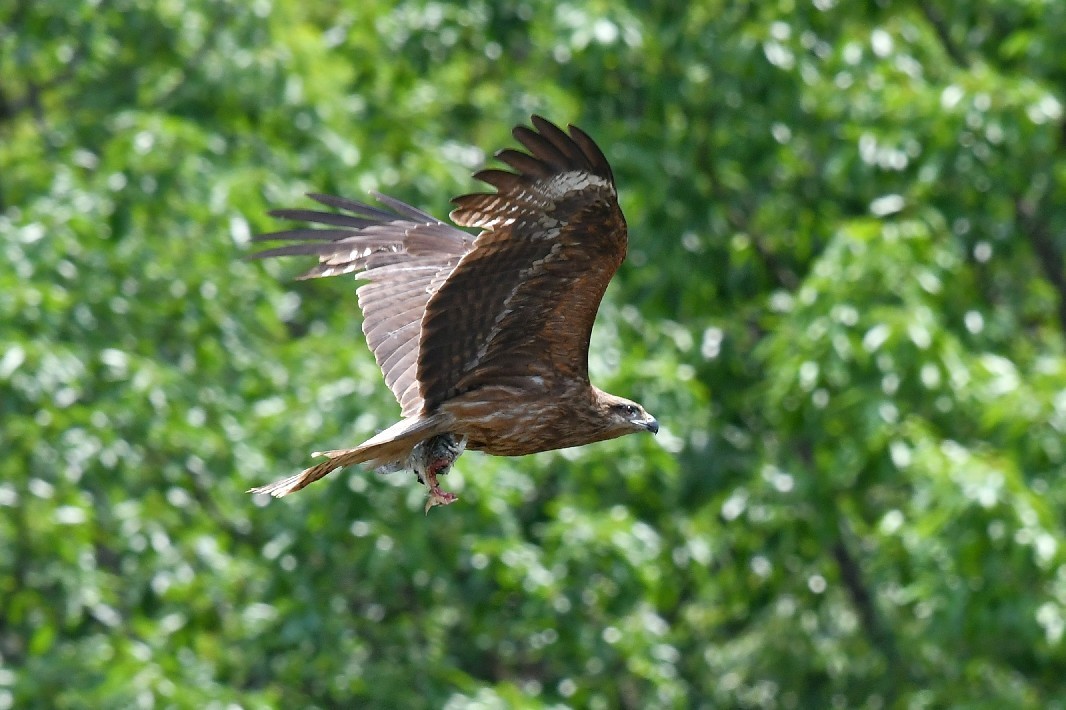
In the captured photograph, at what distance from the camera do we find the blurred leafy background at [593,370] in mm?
9805

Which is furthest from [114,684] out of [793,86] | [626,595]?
[793,86]

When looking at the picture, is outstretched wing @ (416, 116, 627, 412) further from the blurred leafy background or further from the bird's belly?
the blurred leafy background

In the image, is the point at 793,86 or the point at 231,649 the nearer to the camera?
the point at 231,649

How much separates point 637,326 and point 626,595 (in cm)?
236

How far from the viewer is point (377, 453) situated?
23.0ft

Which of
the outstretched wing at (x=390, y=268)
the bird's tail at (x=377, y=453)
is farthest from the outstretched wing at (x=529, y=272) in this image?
the outstretched wing at (x=390, y=268)

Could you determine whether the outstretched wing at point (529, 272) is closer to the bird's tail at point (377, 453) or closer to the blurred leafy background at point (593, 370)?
the bird's tail at point (377, 453)

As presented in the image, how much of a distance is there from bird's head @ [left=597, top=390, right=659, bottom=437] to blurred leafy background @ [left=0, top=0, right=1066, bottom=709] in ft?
7.59

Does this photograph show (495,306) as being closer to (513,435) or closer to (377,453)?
(513,435)

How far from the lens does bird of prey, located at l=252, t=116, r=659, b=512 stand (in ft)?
21.0

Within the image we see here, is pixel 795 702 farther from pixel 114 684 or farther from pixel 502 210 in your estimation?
pixel 502 210

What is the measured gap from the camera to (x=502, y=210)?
6457 mm

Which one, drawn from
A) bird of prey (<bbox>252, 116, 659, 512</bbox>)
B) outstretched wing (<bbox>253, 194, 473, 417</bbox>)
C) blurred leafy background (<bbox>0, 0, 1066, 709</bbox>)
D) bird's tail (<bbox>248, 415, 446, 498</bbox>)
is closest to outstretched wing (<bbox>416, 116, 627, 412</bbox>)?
bird of prey (<bbox>252, 116, 659, 512</bbox>)

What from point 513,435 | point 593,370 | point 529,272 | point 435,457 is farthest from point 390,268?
point 593,370
